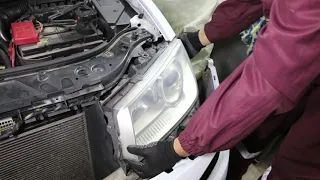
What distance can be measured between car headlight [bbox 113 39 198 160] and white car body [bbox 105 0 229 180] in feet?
0.23

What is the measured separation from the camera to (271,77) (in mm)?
800

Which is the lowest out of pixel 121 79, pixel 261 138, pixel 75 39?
pixel 261 138

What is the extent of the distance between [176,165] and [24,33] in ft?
2.58

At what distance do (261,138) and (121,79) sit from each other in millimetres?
981

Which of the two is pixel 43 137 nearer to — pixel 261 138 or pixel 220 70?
pixel 261 138

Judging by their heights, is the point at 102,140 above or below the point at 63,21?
below

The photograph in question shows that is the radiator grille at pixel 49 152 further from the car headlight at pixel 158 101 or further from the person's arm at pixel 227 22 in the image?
the person's arm at pixel 227 22

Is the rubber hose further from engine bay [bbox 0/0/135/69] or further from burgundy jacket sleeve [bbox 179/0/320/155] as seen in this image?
burgundy jacket sleeve [bbox 179/0/320/155]

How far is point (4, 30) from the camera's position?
1.32 metres

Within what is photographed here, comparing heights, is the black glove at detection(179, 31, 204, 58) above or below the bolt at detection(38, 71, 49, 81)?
below

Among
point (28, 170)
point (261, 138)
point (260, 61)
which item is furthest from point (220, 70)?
point (28, 170)

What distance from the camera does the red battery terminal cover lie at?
3.92ft

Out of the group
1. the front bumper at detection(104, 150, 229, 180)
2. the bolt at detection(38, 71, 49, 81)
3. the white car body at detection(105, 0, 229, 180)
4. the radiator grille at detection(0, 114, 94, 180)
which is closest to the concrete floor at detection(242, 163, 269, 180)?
the white car body at detection(105, 0, 229, 180)

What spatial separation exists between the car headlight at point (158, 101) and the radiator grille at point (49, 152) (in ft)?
0.51
